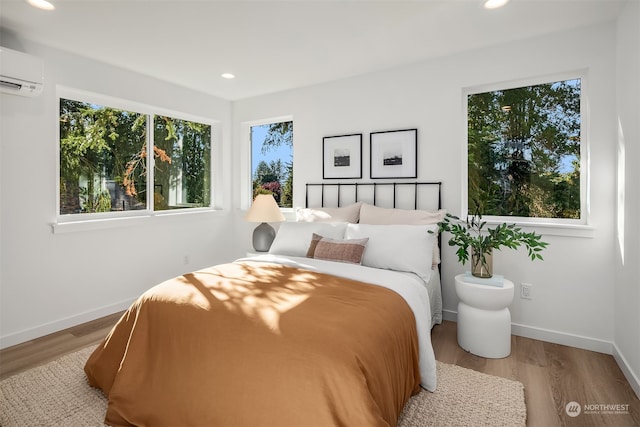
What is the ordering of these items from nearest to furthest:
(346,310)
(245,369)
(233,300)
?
(245,369) → (346,310) → (233,300)

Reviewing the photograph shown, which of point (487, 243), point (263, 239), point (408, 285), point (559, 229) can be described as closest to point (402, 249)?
point (408, 285)

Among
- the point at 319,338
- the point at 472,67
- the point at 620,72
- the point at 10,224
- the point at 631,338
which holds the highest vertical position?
the point at 472,67

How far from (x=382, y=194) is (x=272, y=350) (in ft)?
7.82

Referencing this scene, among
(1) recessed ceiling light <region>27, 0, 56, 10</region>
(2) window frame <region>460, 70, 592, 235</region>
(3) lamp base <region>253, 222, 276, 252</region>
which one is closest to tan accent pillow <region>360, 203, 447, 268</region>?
(2) window frame <region>460, 70, 592, 235</region>

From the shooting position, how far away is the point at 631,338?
2.24 meters

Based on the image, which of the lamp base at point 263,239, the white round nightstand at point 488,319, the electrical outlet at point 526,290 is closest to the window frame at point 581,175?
the electrical outlet at point 526,290

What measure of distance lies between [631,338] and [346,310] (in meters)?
1.97

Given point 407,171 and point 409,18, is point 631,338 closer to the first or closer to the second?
point 407,171

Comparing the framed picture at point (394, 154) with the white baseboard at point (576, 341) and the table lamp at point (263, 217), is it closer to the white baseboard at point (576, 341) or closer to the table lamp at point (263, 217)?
the table lamp at point (263, 217)

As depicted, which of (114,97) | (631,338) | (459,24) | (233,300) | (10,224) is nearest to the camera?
(233,300)

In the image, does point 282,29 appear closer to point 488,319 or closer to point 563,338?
point 488,319

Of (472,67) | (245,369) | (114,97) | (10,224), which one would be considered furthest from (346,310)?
(114,97)

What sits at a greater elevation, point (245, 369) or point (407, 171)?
point (407, 171)

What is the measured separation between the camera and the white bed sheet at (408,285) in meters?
2.08
